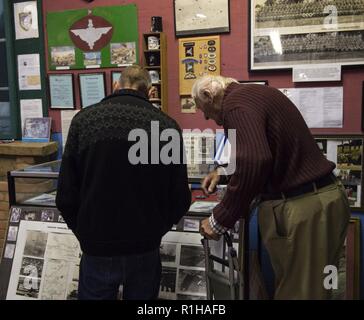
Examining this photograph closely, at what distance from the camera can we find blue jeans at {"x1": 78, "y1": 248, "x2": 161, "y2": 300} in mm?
1642

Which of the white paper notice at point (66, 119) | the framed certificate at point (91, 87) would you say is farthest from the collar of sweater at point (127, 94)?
the white paper notice at point (66, 119)

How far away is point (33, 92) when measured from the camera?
11.0ft

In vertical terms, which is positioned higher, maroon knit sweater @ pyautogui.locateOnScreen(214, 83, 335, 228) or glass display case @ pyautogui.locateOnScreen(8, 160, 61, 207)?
maroon knit sweater @ pyautogui.locateOnScreen(214, 83, 335, 228)

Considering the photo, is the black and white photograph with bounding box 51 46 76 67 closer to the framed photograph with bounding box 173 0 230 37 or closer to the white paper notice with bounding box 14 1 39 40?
the white paper notice with bounding box 14 1 39 40

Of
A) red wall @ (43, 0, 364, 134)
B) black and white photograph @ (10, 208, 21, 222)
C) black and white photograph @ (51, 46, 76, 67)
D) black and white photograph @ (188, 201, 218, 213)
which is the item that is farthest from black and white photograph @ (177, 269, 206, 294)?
black and white photograph @ (51, 46, 76, 67)

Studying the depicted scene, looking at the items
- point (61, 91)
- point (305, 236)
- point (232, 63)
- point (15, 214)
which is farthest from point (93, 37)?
point (305, 236)

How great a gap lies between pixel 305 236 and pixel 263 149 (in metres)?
0.45

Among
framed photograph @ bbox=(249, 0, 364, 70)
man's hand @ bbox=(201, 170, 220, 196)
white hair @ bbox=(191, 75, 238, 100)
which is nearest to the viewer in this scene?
white hair @ bbox=(191, 75, 238, 100)

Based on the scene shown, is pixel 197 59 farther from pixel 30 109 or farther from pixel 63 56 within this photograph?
pixel 30 109

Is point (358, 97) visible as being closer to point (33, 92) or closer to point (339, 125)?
point (339, 125)

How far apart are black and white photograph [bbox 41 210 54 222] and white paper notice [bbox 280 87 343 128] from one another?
1.72 meters

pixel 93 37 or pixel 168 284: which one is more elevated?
pixel 93 37

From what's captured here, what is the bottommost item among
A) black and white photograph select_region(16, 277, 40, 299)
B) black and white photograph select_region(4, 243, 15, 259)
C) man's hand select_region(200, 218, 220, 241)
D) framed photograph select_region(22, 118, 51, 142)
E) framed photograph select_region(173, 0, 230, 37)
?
black and white photograph select_region(16, 277, 40, 299)

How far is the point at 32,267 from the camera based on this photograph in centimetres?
227
